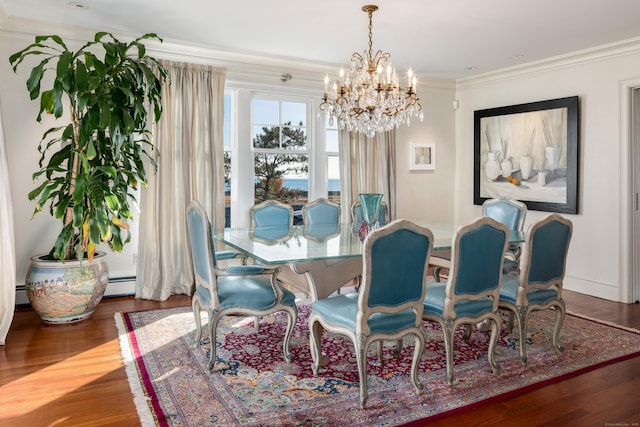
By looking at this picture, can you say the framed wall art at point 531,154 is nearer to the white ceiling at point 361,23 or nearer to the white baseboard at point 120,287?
the white ceiling at point 361,23

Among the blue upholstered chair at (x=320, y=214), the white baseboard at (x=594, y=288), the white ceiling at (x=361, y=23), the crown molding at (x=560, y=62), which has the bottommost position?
the white baseboard at (x=594, y=288)

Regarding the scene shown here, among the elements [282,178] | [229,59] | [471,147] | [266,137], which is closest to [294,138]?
[266,137]

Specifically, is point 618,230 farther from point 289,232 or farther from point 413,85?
point 289,232

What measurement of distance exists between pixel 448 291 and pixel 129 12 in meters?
3.28

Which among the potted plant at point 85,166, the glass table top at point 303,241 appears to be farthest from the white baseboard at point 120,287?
the glass table top at point 303,241

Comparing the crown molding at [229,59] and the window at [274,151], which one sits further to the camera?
the window at [274,151]

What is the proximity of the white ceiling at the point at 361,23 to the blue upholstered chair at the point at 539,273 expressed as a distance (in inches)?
69.8

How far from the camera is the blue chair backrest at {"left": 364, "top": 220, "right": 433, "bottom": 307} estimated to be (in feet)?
7.91

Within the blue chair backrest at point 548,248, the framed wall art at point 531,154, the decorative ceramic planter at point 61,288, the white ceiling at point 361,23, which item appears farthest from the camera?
the framed wall art at point 531,154

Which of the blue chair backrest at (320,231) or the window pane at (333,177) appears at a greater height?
the window pane at (333,177)

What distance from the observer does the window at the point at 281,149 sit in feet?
18.2

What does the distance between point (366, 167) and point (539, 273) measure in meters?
3.14

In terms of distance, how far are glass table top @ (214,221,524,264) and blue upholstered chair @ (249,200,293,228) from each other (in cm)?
20

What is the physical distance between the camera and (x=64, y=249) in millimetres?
3861
